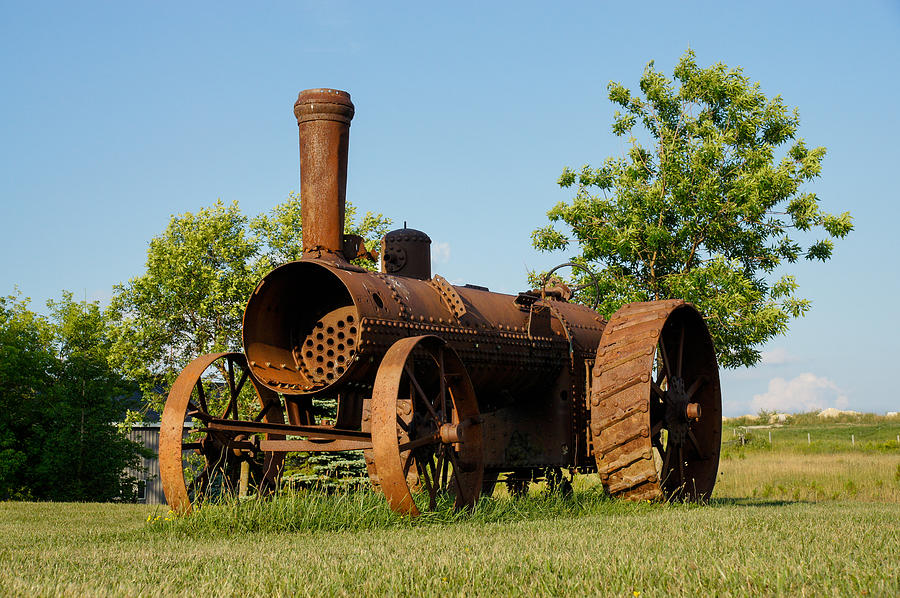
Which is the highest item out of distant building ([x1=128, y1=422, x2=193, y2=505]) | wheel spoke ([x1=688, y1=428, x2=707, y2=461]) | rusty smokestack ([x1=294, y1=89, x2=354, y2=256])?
rusty smokestack ([x1=294, y1=89, x2=354, y2=256])

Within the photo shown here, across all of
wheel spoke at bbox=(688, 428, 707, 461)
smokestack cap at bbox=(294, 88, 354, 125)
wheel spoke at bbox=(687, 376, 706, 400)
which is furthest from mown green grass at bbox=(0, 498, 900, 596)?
smokestack cap at bbox=(294, 88, 354, 125)

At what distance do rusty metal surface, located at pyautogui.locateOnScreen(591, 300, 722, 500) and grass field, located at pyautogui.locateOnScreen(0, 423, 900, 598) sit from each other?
418mm

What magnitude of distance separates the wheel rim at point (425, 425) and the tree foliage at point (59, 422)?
22.3 m

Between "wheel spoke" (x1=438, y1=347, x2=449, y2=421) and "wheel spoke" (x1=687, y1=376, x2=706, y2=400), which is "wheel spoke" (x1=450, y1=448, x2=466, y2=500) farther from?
"wheel spoke" (x1=687, y1=376, x2=706, y2=400)

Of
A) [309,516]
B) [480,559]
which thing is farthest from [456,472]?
[480,559]

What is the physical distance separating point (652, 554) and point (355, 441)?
3357mm

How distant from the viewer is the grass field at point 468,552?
426cm

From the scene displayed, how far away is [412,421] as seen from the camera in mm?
8219

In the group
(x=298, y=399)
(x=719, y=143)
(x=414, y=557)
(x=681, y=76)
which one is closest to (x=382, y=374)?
(x=298, y=399)

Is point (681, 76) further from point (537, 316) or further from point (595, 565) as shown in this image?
point (595, 565)

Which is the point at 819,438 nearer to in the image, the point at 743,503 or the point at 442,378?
the point at 743,503

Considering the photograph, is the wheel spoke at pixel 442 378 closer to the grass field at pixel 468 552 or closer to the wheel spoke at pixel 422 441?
the wheel spoke at pixel 422 441

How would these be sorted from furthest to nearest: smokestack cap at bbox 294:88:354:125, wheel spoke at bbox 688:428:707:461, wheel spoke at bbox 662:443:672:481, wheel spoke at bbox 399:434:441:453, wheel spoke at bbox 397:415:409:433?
wheel spoke at bbox 688:428:707:461, wheel spoke at bbox 662:443:672:481, smokestack cap at bbox 294:88:354:125, wheel spoke at bbox 397:415:409:433, wheel spoke at bbox 399:434:441:453

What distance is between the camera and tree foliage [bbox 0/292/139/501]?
28062 millimetres
